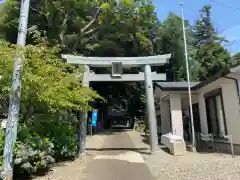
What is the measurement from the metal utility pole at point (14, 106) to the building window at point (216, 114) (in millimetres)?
8312

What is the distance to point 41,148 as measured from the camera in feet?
22.4

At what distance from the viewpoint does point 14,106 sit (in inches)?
234

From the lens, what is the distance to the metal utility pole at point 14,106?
18.3 feet

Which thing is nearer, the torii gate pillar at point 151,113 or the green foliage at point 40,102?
the green foliage at point 40,102

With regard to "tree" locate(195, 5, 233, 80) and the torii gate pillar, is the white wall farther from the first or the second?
"tree" locate(195, 5, 233, 80)

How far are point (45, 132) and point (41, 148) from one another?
1274mm

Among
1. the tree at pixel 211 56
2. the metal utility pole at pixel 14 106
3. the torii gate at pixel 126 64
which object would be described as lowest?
the metal utility pole at pixel 14 106

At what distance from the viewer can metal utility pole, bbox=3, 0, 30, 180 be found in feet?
18.3

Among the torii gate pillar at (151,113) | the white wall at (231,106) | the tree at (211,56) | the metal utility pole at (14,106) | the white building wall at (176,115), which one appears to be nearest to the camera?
the metal utility pole at (14,106)

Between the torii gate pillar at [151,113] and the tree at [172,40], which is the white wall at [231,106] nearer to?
the torii gate pillar at [151,113]

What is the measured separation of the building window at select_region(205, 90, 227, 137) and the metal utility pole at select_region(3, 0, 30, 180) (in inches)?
327

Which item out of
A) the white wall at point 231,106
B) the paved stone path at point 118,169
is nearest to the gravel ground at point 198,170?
the paved stone path at point 118,169

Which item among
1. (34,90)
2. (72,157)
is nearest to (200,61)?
(72,157)

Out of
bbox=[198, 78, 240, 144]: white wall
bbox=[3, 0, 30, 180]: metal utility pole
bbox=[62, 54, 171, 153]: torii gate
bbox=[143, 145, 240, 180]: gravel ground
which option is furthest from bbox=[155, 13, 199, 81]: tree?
bbox=[3, 0, 30, 180]: metal utility pole
